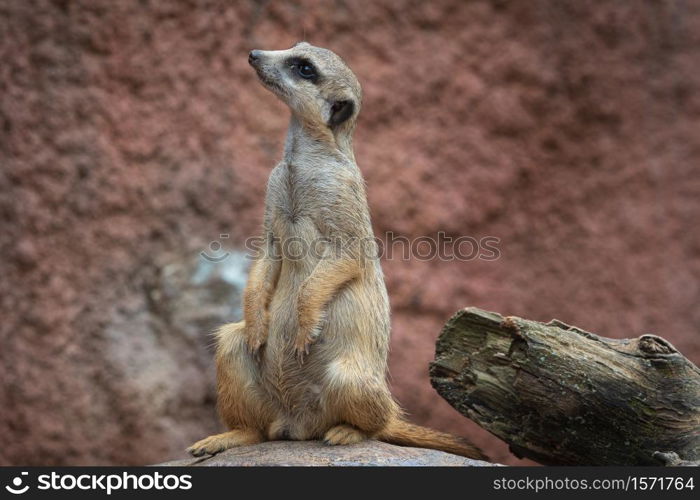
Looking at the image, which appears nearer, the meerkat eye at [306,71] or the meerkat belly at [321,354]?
the meerkat belly at [321,354]

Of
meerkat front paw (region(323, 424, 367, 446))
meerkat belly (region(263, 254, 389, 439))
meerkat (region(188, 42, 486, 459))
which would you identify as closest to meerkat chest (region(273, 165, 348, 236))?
meerkat (region(188, 42, 486, 459))

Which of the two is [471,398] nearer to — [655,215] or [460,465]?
[460,465]

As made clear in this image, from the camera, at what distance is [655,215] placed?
6.40 meters

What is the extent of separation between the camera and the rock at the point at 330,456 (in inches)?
130

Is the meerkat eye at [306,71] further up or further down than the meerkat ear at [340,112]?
further up

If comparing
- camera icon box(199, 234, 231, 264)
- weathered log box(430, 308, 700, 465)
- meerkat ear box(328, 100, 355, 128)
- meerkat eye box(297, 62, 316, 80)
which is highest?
meerkat eye box(297, 62, 316, 80)

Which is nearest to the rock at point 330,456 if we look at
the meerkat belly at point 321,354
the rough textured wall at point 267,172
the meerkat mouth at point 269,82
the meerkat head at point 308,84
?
the meerkat belly at point 321,354

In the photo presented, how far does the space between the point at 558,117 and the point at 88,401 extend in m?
3.96

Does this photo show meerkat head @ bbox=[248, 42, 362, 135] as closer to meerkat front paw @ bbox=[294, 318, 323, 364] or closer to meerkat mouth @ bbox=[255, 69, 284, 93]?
meerkat mouth @ bbox=[255, 69, 284, 93]

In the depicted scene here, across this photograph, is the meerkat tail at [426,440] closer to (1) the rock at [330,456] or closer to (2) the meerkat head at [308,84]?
(1) the rock at [330,456]

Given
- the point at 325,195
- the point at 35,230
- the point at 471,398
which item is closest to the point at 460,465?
the point at 471,398

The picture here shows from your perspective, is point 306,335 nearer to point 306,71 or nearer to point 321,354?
point 321,354

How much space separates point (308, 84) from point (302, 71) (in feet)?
0.23

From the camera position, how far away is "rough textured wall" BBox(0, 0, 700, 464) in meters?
5.33
